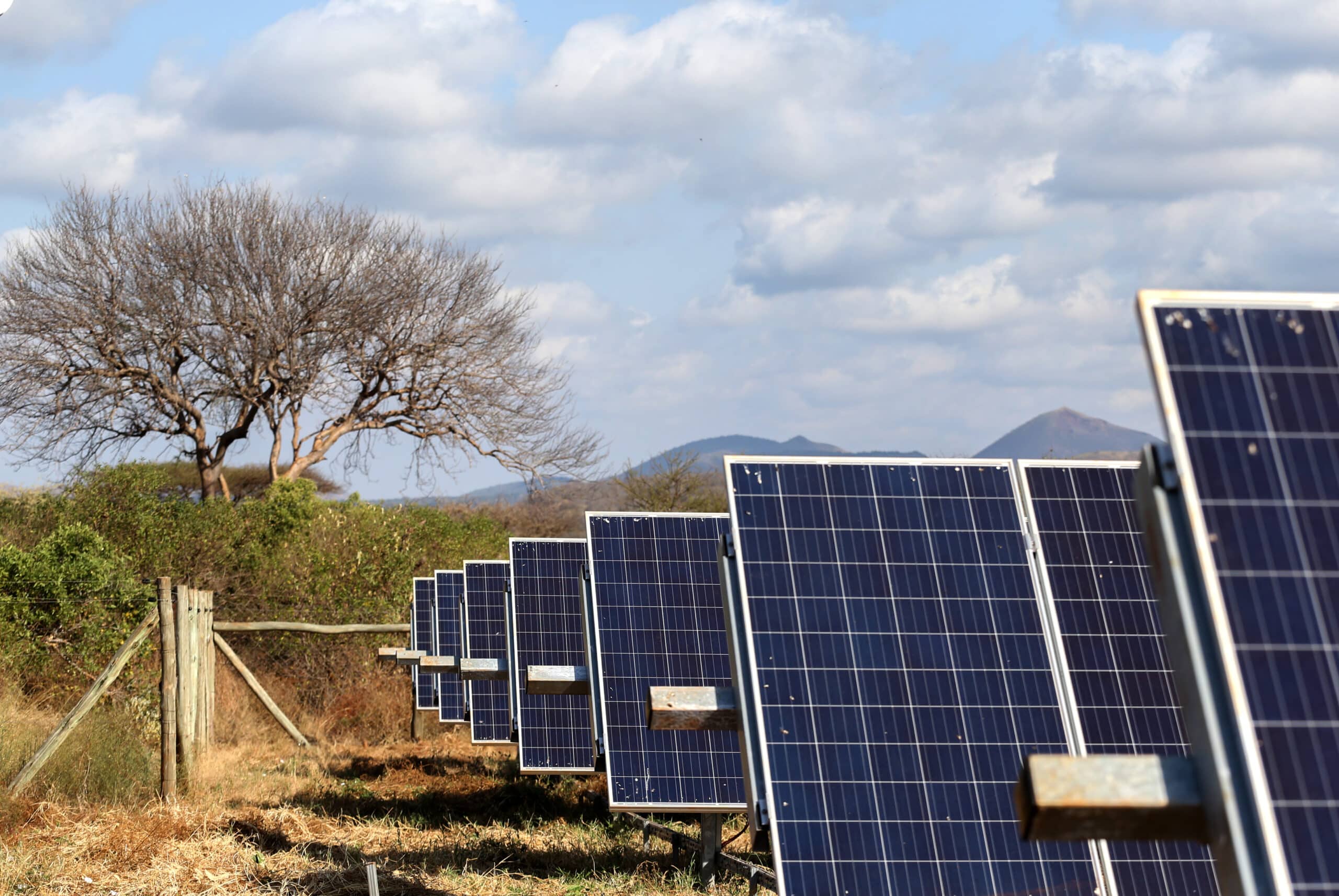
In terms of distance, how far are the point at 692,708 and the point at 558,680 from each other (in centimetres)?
303

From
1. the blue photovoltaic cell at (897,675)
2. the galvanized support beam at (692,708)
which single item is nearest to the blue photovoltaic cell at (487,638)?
the blue photovoltaic cell at (897,675)

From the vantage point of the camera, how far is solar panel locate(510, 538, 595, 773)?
468 inches

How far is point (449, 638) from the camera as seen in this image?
18.3m

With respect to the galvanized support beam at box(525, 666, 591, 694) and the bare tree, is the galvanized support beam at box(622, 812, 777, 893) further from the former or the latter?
the bare tree

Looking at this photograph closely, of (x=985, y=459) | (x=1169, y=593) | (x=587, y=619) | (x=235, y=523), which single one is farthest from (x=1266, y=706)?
(x=235, y=523)

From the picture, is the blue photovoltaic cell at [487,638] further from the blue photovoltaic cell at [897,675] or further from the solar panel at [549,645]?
the blue photovoltaic cell at [897,675]

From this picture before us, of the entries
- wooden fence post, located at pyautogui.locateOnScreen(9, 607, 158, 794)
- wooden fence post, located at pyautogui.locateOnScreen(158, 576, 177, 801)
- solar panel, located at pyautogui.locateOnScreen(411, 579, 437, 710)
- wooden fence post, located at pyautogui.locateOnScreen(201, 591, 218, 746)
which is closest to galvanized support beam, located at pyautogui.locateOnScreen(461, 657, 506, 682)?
wooden fence post, located at pyautogui.locateOnScreen(158, 576, 177, 801)

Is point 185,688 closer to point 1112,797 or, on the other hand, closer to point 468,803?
point 468,803

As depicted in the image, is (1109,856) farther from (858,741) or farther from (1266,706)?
(1266,706)

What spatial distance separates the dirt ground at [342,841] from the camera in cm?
941

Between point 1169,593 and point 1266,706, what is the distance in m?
0.31

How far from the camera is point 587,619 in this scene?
10.3 metres

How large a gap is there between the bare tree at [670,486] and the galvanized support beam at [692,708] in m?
28.2

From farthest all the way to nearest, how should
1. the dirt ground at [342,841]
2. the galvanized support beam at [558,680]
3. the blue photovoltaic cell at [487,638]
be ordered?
the blue photovoltaic cell at [487,638] → the dirt ground at [342,841] → the galvanized support beam at [558,680]
